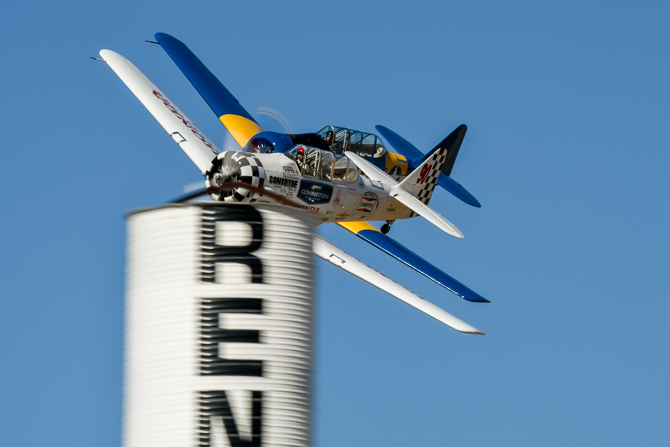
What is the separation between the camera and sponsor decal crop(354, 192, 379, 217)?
79.5 ft

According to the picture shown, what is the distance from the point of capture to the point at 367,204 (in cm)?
2448

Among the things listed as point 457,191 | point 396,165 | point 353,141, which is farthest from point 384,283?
point 457,191

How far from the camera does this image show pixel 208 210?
672cm

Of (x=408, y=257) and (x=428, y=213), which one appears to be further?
(x=408, y=257)

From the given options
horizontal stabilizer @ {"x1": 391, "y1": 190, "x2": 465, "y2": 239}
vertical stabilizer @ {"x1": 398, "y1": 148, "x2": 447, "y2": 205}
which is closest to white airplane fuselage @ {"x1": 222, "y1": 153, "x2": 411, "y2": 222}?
horizontal stabilizer @ {"x1": 391, "y1": 190, "x2": 465, "y2": 239}

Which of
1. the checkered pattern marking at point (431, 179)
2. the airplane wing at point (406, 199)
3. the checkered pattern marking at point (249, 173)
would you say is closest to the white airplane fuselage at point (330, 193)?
the checkered pattern marking at point (249, 173)

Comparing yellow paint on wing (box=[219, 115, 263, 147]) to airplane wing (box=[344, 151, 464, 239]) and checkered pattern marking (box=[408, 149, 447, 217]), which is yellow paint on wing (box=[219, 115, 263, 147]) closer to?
airplane wing (box=[344, 151, 464, 239])

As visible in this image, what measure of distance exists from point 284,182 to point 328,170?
1.63 m

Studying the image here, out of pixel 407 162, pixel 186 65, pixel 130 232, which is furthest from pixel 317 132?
pixel 130 232

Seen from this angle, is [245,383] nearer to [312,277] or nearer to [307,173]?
[312,277]

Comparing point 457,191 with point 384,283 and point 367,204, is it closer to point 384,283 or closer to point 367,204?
point 367,204

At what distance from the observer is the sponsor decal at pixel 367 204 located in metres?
24.2

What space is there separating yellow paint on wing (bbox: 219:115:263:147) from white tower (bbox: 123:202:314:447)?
2102cm

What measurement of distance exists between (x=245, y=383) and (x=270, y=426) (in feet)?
1.15
